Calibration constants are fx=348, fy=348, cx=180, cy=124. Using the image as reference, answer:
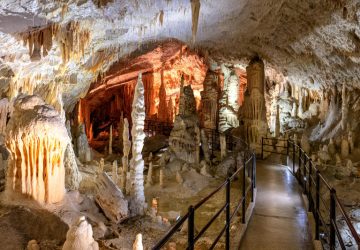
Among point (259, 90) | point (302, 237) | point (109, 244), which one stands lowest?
point (109, 244)

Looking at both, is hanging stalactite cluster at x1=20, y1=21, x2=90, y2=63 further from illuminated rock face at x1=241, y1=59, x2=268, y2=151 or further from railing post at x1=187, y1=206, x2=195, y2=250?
illuminated rock face at x1=241, y1=59, x2=268, y2=151

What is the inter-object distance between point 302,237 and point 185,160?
9865 millimetres

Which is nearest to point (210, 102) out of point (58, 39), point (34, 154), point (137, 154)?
point (137, 154)

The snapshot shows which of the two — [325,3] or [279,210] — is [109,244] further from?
[325,3]

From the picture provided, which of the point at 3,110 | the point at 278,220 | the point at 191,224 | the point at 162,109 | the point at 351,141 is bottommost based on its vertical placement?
the point at 278,220

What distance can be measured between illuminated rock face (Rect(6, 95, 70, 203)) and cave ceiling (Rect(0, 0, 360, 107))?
2327 mm

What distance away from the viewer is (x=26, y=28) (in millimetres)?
8180

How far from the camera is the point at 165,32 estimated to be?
11.6m

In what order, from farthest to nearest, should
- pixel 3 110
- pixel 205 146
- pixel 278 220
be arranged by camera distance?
pixel 205 146 → pixel 3 110 → pixel 278 220

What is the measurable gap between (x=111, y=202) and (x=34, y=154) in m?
2.28

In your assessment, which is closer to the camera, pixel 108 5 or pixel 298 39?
pixel 108 5

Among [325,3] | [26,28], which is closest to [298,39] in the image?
[325,3]

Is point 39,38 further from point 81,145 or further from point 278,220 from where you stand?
point 81,145

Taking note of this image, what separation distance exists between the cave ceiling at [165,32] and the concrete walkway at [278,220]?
4.52 meters
